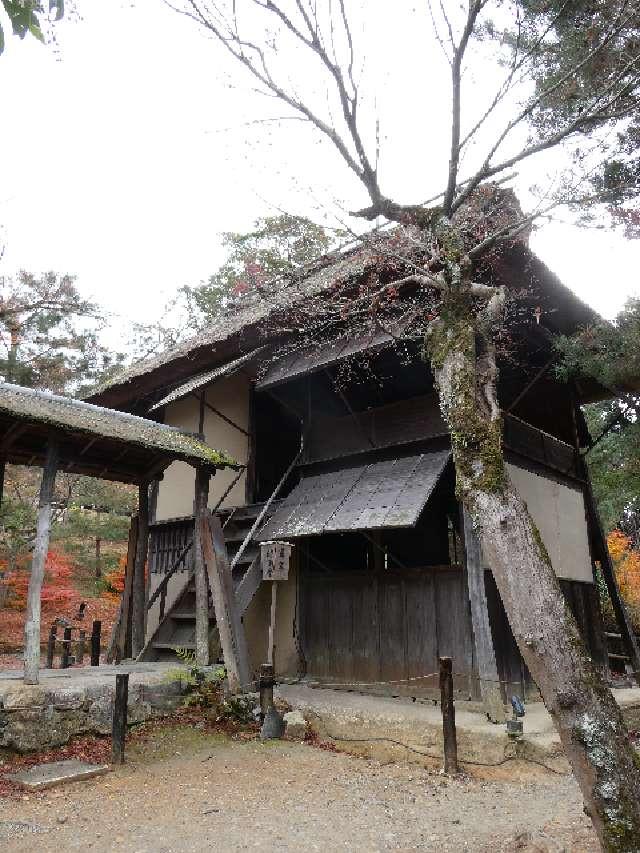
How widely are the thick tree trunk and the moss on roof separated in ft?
13.7

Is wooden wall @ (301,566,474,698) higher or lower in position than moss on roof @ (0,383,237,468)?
lower

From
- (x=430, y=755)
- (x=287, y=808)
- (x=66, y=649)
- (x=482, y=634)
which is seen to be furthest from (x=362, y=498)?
(x=66, y=649)

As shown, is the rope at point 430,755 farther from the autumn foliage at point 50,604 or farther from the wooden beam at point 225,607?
the autumn foliage at point 50,604

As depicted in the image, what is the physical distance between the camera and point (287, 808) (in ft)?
16.3

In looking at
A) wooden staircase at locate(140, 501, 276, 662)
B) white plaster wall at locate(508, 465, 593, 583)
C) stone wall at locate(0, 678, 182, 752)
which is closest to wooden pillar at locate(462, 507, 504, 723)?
white plaster wall at locate(508, 465, 593, 583)

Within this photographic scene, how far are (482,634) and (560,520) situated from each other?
3.42 m

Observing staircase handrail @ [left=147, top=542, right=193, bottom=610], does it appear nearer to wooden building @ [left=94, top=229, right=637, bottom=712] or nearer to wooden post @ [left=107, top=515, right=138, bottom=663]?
wooden building @ [left=94, top=229, right=637, bottom=712]

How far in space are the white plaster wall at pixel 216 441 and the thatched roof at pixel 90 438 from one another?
1954 millimetres

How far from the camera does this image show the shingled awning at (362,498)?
24.8ft

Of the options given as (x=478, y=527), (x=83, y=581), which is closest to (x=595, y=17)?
(x=478, y=527)

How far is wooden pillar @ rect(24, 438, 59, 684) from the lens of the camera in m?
6.27

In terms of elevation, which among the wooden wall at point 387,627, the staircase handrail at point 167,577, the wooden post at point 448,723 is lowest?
the wooden post at point 448,723

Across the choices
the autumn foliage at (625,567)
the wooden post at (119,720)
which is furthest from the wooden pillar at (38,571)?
the autumn foliage at (625,567)

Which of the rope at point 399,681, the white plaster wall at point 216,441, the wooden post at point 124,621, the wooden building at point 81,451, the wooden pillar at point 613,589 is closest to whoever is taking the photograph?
the wooden building at point 81,451
